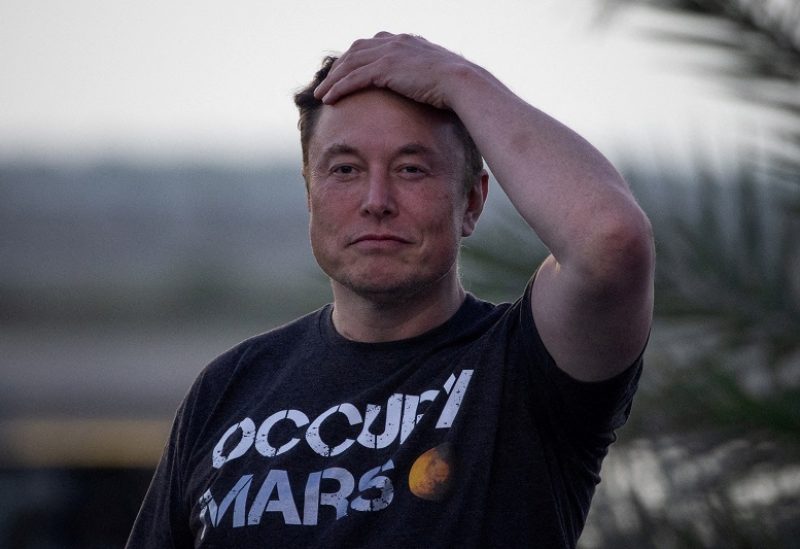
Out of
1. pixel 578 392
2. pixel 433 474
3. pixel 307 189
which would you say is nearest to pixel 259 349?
pixel 307 189

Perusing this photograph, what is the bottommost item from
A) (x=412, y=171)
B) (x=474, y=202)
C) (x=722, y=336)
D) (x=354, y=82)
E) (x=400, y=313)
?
(x=722, y=336)

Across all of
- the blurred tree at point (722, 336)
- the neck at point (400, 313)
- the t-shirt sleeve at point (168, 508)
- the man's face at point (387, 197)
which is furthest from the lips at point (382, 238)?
the blurred tree at point (722, 336)

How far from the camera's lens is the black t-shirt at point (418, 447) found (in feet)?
6.64

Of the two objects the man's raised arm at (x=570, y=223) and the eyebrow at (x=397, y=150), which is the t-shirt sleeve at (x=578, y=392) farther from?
the eyebrow at (x=397, y=150)

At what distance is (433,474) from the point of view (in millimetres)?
2045

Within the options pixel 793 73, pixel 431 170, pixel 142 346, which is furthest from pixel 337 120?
pixel 142 346

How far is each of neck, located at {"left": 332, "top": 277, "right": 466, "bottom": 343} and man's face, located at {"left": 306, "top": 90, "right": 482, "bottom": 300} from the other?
0.02 meters

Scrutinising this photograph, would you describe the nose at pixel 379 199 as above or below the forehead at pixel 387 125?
below

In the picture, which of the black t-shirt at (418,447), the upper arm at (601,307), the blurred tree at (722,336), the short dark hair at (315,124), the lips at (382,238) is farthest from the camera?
the blurred tree at (722,336)

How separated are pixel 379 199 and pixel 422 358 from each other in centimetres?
29

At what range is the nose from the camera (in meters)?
2.20

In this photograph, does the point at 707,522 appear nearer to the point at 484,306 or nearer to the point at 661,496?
the point at 661,496

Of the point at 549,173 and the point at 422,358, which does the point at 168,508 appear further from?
the point at 549,173

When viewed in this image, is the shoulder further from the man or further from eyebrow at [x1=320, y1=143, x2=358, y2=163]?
eyebrow at [x1=320, y1=143, x2=358, y2=163]
